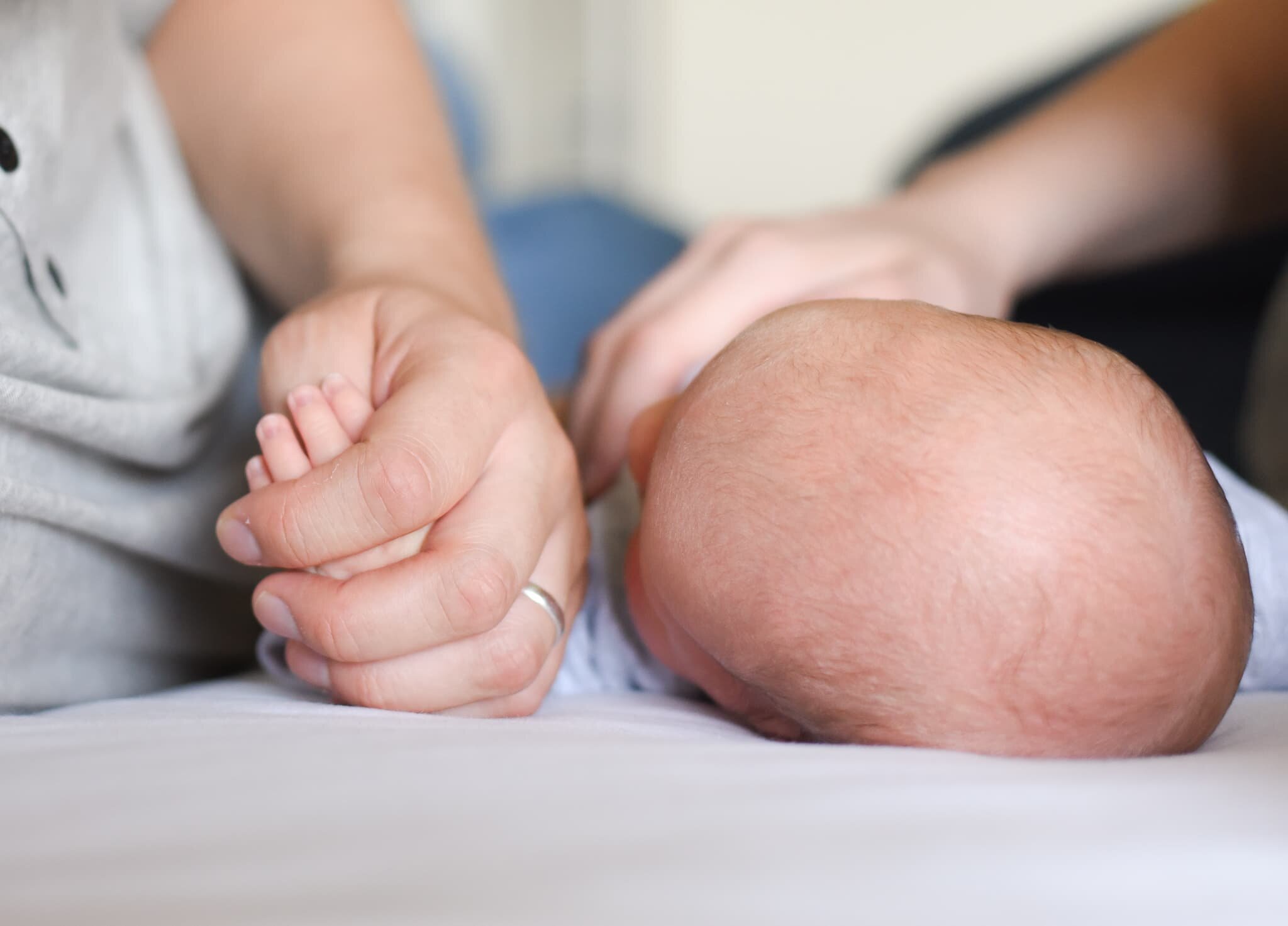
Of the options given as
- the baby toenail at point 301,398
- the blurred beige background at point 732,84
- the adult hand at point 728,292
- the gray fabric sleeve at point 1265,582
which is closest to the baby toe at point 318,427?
the baby toenail at point 301,398

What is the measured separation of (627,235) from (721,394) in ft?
3.49

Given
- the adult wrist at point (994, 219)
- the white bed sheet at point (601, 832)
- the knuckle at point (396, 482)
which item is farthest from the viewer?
the adult wrist at point (994, 219)

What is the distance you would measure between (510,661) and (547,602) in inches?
2.0

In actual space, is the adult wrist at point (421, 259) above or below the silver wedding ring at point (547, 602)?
above

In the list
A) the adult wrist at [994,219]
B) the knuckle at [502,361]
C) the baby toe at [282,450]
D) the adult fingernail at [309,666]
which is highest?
the adult wrist at [994,219]

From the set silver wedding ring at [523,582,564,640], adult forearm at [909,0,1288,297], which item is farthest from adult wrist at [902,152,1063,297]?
silver wedding ring at [523,582,564,640]

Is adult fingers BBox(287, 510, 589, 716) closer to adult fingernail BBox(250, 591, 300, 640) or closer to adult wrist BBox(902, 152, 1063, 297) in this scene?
adult fingernail BBox(250, 591, 300, 640)

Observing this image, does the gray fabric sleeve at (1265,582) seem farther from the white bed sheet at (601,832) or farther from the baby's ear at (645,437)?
the baby's ear at (645,437)

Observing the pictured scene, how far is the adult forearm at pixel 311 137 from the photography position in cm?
76

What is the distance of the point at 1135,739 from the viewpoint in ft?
1.65

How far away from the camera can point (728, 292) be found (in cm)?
77

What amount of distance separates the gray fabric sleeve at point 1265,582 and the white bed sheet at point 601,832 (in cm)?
24

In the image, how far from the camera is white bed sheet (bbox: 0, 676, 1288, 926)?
0.97 feet

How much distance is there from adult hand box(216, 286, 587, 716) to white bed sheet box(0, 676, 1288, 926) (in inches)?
3.2
